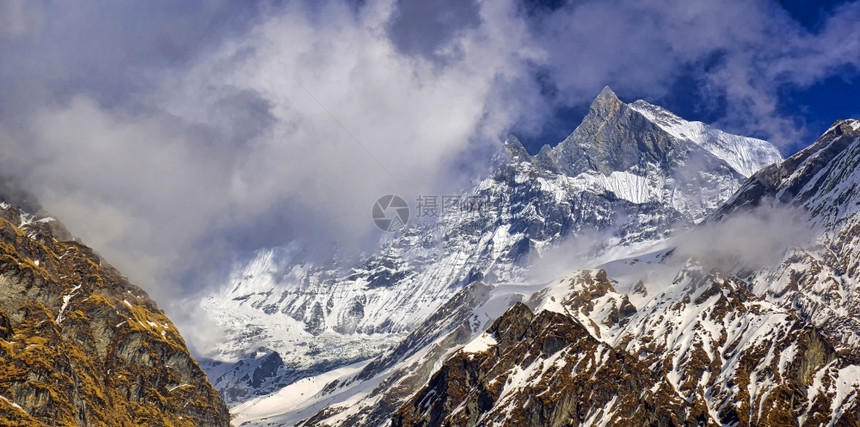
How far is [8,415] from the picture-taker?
194250mm

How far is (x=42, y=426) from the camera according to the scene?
655 ft

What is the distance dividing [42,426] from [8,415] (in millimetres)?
8053
